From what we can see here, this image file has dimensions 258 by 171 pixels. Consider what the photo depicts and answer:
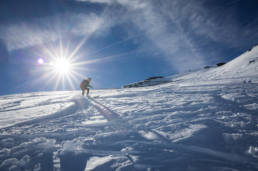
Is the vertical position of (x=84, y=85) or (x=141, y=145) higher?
(x=84, y=85)

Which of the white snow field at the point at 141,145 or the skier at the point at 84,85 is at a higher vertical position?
the skier at the point at 84,85

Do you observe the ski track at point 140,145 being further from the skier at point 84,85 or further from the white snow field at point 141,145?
the skier at point 84,85

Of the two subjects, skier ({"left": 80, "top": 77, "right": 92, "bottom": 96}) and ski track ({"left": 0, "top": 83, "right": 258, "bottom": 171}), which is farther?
skier ({"left": 80, "top": 77, "right": 92, "bottom": 96})

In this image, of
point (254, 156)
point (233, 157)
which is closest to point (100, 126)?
point (233, 157)

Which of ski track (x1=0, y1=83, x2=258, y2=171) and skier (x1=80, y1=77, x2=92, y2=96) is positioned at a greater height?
skier (x1=80, y1=77, x2=92, y2=96)

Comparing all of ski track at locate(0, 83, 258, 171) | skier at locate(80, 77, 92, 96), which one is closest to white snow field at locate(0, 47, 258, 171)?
ski track at locate(0, 83, 258, 171)

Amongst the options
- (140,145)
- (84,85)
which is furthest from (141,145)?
(84,85)

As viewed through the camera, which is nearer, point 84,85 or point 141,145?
point 141,145

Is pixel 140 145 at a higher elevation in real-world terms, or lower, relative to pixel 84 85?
lower

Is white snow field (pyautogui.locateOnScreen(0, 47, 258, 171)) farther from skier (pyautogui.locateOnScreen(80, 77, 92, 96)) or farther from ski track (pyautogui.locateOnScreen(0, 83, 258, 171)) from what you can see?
skier (pyautogui.locateOnScreen(80, 77, 92, 96))

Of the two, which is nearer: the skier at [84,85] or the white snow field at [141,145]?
the white snow field at [141,145]

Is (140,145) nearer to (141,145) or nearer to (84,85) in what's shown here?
(141,145)

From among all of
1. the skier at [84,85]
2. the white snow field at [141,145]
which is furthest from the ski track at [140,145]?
the skier at [84,85]

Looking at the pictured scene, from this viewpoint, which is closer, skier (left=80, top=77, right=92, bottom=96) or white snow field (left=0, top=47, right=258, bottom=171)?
white snow field (left=0, top=47, right=258, bottom=171)
